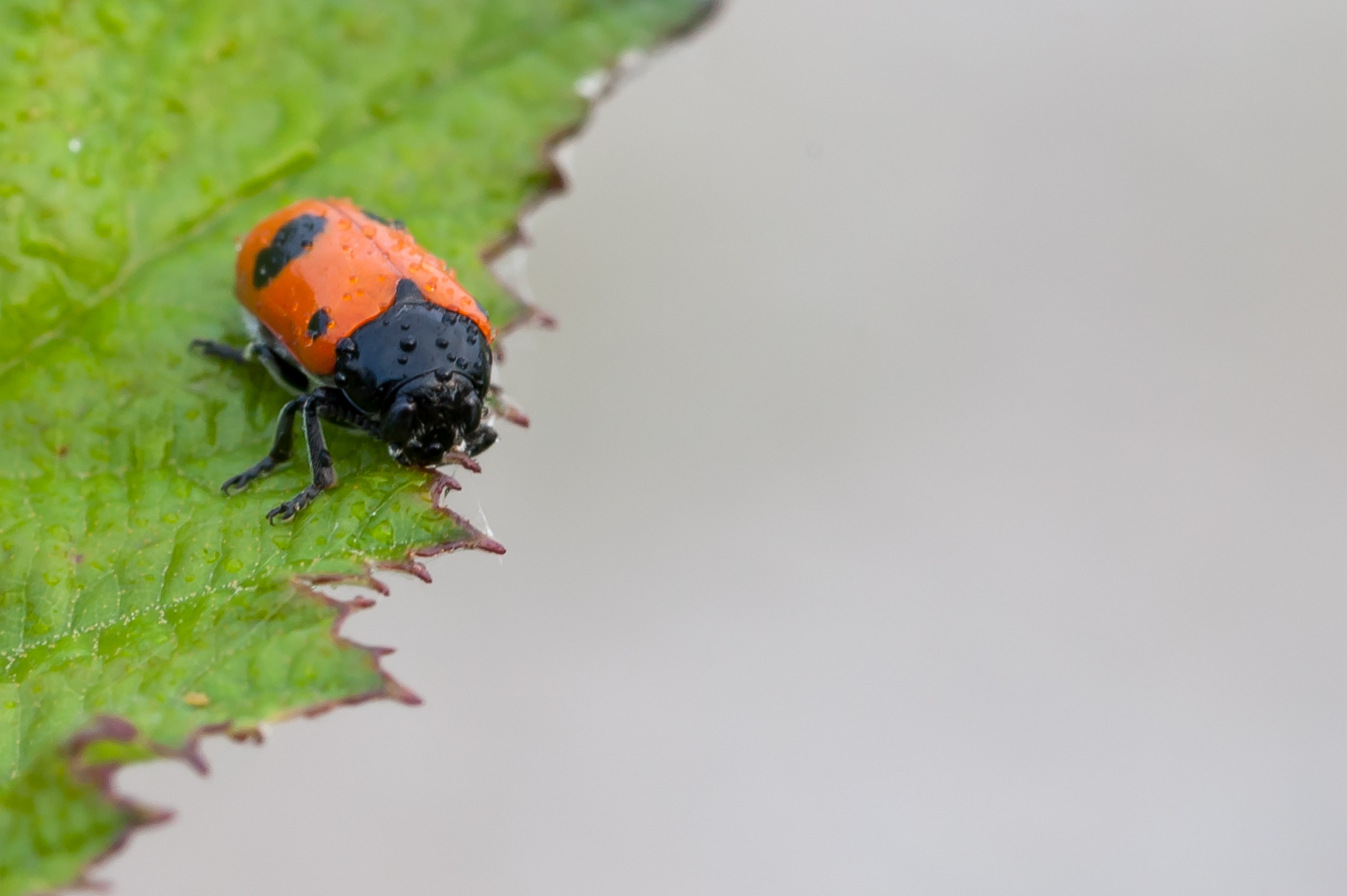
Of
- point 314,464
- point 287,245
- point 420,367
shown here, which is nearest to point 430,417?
point 420,367

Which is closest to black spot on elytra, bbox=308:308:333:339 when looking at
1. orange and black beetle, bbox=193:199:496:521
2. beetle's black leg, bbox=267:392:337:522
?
orange and black beetle, bbox=193:199:496:521

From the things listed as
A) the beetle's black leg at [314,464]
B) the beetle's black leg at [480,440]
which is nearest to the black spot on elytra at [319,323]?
the beetle's black leg at [314,464]

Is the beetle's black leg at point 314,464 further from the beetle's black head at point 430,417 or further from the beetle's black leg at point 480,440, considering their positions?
the beetle's black leg at point 480,440

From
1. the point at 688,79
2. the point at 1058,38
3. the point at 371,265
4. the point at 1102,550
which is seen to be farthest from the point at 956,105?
the point at 371,265

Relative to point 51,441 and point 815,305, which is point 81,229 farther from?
point 815,305

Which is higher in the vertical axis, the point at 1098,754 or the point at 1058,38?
the point at 1058,38
